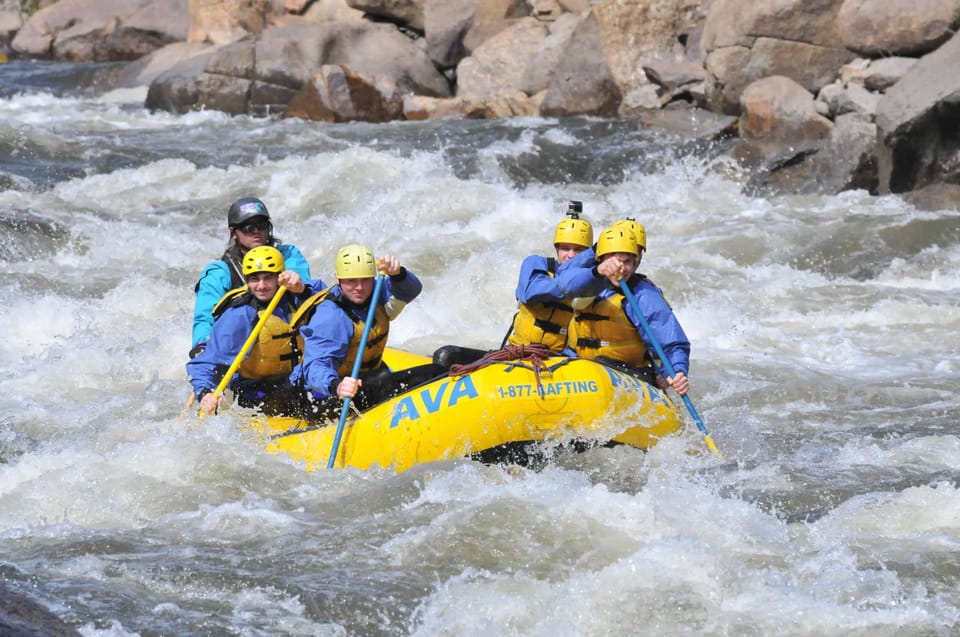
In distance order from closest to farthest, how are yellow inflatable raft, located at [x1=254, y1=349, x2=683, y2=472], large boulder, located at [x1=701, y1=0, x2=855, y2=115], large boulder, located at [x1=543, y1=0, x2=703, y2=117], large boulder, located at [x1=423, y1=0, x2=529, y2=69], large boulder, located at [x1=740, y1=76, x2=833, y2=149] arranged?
yellow inflatable raft, located at [x1=254, y1=349, x2=683, y2=472]
large boulder, located at [x1=740, y1=76, x2=833, y2=149]
large boulder, located at [x1=701, y1=0, x2=855, y2=115]
large boulder, located at [x1=543, y1=0, x2=703, y2=117]
large boulder, located at [x1=423, y1=0, x2=529, y2=69]

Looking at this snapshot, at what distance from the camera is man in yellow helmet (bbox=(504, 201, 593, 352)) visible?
6.86 m

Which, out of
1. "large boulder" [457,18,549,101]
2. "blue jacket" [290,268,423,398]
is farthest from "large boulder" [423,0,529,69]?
"blue jacket" [290,268,423,398]

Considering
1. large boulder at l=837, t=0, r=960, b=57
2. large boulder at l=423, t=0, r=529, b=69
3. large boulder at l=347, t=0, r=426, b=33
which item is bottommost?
large boulder at l=837, t=0, r=960, b=57

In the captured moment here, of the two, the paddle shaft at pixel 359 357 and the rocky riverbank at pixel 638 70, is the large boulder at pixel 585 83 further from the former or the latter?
the paddle shaft at pixel 359 357

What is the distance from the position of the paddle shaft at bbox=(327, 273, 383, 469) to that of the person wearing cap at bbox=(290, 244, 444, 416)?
0.03 m

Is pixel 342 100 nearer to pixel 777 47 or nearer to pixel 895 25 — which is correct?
pixel 777 47

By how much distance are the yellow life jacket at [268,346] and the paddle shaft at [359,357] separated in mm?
437

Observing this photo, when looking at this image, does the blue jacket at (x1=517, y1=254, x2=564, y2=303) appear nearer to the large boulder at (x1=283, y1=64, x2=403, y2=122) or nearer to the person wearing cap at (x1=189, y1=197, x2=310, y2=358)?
the person wearing cap at (x1=189, y1=197, x2=310, y2=358)

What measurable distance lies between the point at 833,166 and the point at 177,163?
277 inches

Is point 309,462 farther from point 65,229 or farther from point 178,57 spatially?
point 178,57

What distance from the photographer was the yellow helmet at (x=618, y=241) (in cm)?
650

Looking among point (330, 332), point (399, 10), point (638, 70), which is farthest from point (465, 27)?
point (330, 332)

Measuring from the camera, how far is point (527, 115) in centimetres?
1761

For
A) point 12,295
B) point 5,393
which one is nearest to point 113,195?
point 12,295
